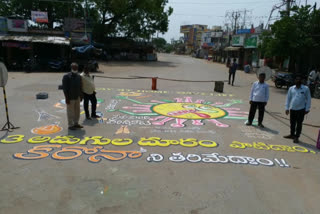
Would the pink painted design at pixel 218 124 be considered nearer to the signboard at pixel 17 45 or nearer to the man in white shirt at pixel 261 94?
the man in white shirt at pixel 261 94

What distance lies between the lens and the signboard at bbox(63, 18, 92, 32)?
99.7ft

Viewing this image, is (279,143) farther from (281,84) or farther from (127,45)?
(127,45)

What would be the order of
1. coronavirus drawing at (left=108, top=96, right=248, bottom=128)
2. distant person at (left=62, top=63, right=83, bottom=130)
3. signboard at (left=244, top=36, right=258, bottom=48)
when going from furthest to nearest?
signboard at (left=244, top=36, right=258, bottom=48)
coronavirus drawing at (left=108, top=96, right=248, bottom=128)
distant person at (left=62, top=63, right=83, bottom=130)

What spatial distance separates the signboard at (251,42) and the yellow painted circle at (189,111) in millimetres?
26892

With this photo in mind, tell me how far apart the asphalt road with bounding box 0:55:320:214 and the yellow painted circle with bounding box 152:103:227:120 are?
14 cm

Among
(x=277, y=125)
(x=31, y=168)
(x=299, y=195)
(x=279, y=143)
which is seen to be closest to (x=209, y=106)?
(x=277, y=125)

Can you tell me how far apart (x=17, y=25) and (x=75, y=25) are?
6307mm

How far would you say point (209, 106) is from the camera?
10.6 meters

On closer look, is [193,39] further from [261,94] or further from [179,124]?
[179,124]

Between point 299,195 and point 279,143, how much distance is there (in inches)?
103

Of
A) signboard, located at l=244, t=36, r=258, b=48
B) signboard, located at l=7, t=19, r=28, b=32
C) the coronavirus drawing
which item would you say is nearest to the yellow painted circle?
the coronavirus drawing

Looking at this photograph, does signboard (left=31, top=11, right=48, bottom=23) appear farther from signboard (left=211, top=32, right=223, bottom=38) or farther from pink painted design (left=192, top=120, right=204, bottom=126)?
signboard (left=211, top=32, right=223, bottom=38)

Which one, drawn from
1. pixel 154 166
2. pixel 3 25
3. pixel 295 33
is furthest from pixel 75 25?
pixel 154 166

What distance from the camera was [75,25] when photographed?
101ft
